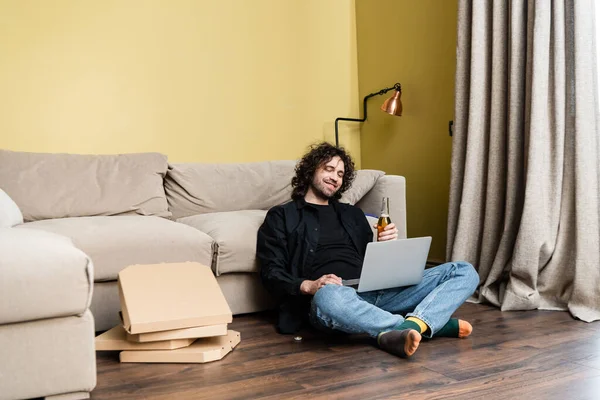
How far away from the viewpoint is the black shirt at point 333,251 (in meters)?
2.73

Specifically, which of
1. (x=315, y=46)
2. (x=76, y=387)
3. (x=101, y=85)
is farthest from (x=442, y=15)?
(x=76, y=387)

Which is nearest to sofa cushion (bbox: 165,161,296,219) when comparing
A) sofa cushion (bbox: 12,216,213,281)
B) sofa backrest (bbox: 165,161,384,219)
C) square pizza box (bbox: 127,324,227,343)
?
sofa backrest (bbox: 165,161,384,219)

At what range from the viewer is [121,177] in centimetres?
334

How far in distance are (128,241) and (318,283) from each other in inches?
31.6

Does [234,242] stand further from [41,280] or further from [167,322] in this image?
[41,280]

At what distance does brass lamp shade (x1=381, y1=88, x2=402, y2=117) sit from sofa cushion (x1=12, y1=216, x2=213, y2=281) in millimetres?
1612

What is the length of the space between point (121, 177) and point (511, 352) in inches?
78.8

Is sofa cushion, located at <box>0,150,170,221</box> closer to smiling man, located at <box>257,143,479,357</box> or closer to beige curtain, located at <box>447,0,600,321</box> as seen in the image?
smiling man, located at <box>257,143,479,357</box>

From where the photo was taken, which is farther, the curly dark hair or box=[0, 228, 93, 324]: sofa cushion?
the curly dark hair

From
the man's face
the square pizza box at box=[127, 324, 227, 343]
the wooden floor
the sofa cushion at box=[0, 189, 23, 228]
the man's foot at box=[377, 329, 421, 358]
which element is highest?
the man's face

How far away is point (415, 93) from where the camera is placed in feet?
13.6

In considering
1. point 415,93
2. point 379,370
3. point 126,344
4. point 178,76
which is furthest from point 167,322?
point 415,93

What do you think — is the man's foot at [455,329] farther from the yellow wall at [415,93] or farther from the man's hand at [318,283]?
the yellow wall at [415,93]

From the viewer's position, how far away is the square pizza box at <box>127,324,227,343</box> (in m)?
2.29
